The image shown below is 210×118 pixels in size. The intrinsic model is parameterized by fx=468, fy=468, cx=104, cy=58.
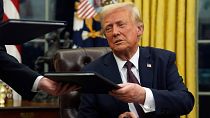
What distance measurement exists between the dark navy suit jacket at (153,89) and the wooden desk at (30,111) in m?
0.87

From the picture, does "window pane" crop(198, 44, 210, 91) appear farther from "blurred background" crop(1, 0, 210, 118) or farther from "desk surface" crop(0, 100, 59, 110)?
"desk surface" crop(0, 100, 59, 110)

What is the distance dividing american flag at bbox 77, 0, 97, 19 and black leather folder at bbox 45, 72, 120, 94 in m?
1.97

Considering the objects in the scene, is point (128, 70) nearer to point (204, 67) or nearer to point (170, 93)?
point (170, 93)

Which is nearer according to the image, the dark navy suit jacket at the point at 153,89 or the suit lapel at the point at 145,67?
the dark navy suit jacket at the point at 153,89

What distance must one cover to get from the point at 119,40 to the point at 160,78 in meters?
0.30

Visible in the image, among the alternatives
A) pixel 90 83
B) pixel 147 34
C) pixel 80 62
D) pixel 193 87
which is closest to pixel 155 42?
pixel 147 34

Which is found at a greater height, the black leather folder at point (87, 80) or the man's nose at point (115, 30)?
the man's nose at point (115, 30)

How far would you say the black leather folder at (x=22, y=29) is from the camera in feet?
5.74

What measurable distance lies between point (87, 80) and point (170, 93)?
2.16ft

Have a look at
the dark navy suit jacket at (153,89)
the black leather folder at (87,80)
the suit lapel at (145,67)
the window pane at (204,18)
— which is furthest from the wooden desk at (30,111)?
the window pane at (204,18)

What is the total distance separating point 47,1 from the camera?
4.24 meters

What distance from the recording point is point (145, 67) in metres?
2.54

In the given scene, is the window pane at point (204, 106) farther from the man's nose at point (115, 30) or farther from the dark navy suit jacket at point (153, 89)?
the man's nose at point (115, 30)

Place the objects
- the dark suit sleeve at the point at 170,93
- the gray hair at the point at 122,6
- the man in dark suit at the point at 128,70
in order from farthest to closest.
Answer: the gray hair at the point at 122,6
the man in dark suit at the point at 128,70
the dark suit sleeve at the point at 170,93
